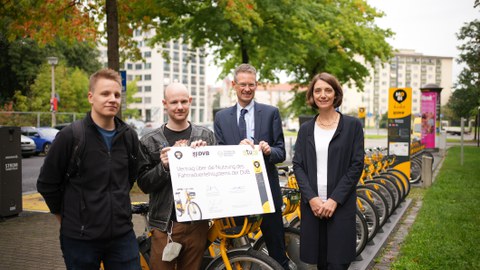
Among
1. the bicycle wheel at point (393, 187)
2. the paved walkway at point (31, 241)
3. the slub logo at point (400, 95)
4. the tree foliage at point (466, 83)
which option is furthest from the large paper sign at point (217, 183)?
the tree foliage at point (466, 83)

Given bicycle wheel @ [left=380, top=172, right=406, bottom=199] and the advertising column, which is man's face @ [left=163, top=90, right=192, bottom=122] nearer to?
bicycle wheel @ [left=380, top=172, right=406, bottom=199]

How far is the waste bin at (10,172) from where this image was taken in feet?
27.4

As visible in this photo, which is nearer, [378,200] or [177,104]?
[177,104]

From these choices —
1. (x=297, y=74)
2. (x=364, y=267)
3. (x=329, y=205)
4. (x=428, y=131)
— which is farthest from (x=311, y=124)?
(x=297, y=74)

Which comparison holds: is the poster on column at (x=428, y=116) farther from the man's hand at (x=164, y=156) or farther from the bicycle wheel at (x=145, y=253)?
the man's hand at (x=164, y=156)

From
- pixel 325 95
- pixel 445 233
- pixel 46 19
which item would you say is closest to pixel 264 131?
pixel 325 95

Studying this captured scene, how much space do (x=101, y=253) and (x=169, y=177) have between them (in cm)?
70

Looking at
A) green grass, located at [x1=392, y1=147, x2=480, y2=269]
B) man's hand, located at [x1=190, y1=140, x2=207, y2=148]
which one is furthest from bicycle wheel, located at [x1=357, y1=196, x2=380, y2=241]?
man's hand, located at [x1=190, y1=140, x2=207, y2=148]

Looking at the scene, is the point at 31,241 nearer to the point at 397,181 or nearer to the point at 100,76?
the point at 100,76

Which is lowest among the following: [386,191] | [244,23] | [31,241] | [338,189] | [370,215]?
[31,241]

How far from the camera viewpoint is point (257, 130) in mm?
4070

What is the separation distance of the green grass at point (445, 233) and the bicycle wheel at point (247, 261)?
262cm

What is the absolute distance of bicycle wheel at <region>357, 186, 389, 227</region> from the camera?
285 inches

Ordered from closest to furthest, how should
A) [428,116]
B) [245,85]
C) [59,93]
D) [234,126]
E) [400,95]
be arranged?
1. [245,85]
2. [234,126]
3. [400,95]
4. [428,116]
5. [59,93]
